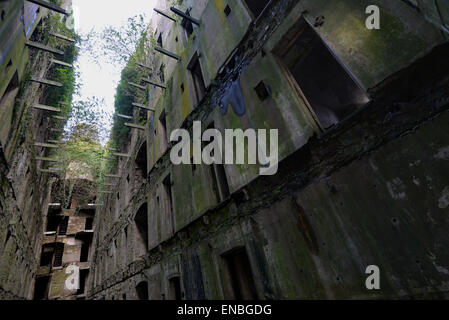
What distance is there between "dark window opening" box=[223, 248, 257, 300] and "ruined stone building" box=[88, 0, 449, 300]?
0.03 m

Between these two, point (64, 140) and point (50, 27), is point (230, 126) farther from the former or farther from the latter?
point (64, 140)

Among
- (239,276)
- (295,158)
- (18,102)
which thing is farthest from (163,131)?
(295,158)

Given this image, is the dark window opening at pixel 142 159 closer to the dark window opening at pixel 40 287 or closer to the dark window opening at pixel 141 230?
the dark window opening at pixel 141 230

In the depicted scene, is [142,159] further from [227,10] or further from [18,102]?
[227,10]

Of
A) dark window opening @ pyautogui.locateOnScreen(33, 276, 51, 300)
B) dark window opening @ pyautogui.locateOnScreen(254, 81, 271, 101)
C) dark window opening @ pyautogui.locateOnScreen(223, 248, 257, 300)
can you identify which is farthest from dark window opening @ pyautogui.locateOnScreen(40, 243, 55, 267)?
dark window opening @ pyautogui.locateOnScreen(254, 81, 271, 101)

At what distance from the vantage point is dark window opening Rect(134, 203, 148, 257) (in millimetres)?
10884

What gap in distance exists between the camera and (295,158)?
13.5 feet

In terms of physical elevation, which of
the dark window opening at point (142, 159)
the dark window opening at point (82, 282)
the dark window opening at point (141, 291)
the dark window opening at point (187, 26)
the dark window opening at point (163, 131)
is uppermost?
the dark window opening at point (187, 26)

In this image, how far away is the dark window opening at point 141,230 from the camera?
10.9 metres

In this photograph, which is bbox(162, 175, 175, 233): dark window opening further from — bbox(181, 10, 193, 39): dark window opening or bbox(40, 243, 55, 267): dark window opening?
bbox(40, 243, 55, 267): dark window opening

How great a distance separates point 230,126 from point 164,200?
15.1ft

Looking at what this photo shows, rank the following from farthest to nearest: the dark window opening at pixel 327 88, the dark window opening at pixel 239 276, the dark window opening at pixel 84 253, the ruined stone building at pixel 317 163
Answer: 1. the dark window opening at pixel 84 253
2. the dark window opening at pixel 327 88
3. the dark window opening at pixel 239 276
4. the ruined stone building at pixel 317 163

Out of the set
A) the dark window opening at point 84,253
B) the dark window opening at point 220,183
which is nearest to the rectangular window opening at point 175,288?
the dark window opening at point 220,183

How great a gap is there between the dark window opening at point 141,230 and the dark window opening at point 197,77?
5978 mm
